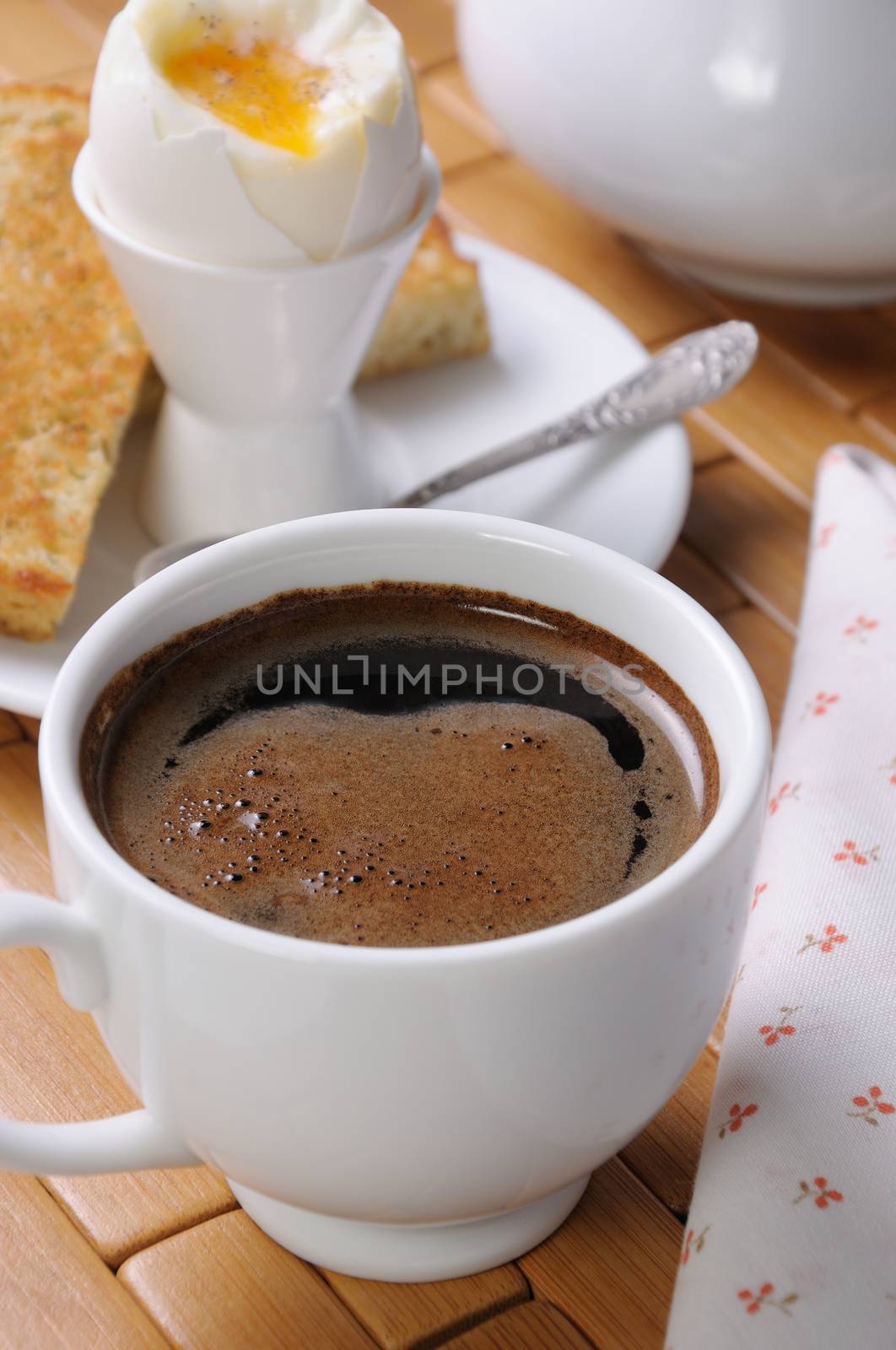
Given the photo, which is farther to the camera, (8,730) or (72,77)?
(72,77)

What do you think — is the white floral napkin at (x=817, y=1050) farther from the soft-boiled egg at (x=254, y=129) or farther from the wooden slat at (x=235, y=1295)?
the soft-boiled egg at (x=254, y=129)

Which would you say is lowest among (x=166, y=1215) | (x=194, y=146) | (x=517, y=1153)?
(x=166, y=1215)

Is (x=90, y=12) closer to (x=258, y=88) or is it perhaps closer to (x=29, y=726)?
(x=258, y=88)

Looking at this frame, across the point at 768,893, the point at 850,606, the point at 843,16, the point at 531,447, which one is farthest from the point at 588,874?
the point at 843,16

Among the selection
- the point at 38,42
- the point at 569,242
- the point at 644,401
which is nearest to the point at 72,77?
the point at 38,42

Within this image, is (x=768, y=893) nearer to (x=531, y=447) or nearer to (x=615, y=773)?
(x=615, y=773)

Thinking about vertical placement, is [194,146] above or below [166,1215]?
above

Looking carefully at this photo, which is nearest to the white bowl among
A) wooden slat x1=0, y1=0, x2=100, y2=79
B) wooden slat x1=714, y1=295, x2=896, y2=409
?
wooden slat x1=714, y1=295, x2=896, y2=409
